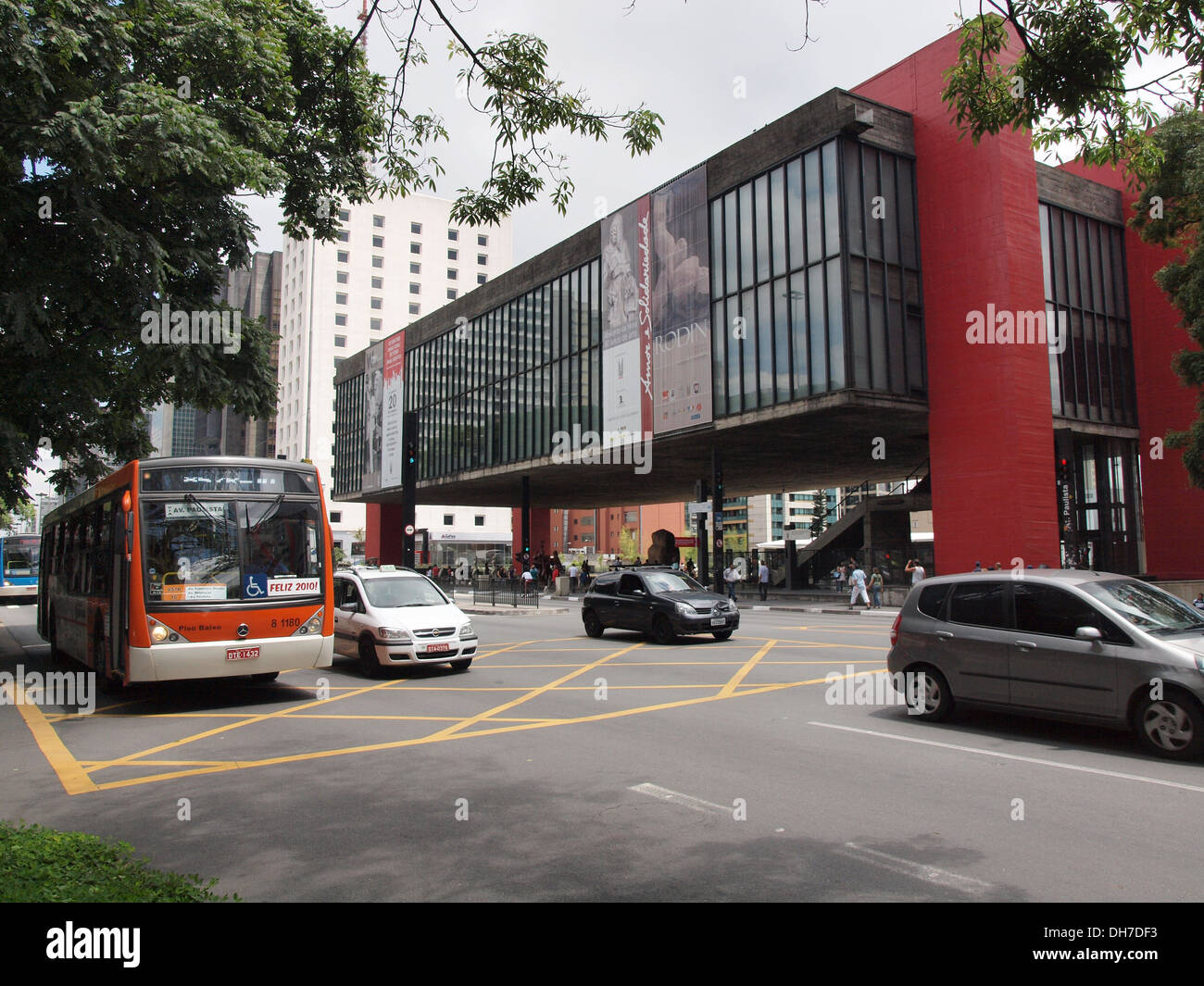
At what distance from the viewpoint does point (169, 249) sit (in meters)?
9.93

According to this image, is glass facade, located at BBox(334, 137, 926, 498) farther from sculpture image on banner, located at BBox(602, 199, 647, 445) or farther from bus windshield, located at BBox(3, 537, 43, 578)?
bus windshield, located at BBox(3, 537, 43, 578)

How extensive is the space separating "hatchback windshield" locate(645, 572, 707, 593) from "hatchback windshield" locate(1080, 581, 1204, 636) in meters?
10.5

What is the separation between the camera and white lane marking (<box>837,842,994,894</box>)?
438 cm

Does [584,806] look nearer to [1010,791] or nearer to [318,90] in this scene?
[1010,791]

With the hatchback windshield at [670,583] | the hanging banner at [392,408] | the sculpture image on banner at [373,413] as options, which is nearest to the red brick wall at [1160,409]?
the hatchback windshield at [670,583]

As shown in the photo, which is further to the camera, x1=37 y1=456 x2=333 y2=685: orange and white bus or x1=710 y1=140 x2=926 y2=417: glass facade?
x1=710 y1=140 x2=926 y2=417: glass facade

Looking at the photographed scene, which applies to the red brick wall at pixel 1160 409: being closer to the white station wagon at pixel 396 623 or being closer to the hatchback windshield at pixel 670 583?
the hatchback windshield at pixel 670 583

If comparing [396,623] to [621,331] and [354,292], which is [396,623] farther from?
[354,292]

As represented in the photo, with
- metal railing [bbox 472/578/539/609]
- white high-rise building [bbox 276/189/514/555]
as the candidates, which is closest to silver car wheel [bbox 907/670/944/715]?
metal railing [bbox 472/578/539/609]

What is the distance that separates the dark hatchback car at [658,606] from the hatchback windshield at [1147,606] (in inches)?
376

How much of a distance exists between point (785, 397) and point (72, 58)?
75.8ft

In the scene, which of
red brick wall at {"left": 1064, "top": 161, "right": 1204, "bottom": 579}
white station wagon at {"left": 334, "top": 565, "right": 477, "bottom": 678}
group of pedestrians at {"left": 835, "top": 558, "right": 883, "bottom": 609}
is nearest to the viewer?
white station wagon at {"left": 334, "top": 565, "right": 477, "bottom": 678}

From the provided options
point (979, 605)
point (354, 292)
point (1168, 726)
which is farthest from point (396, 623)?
point (354, 292)

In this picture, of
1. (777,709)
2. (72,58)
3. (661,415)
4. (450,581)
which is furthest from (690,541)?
(72,58)
